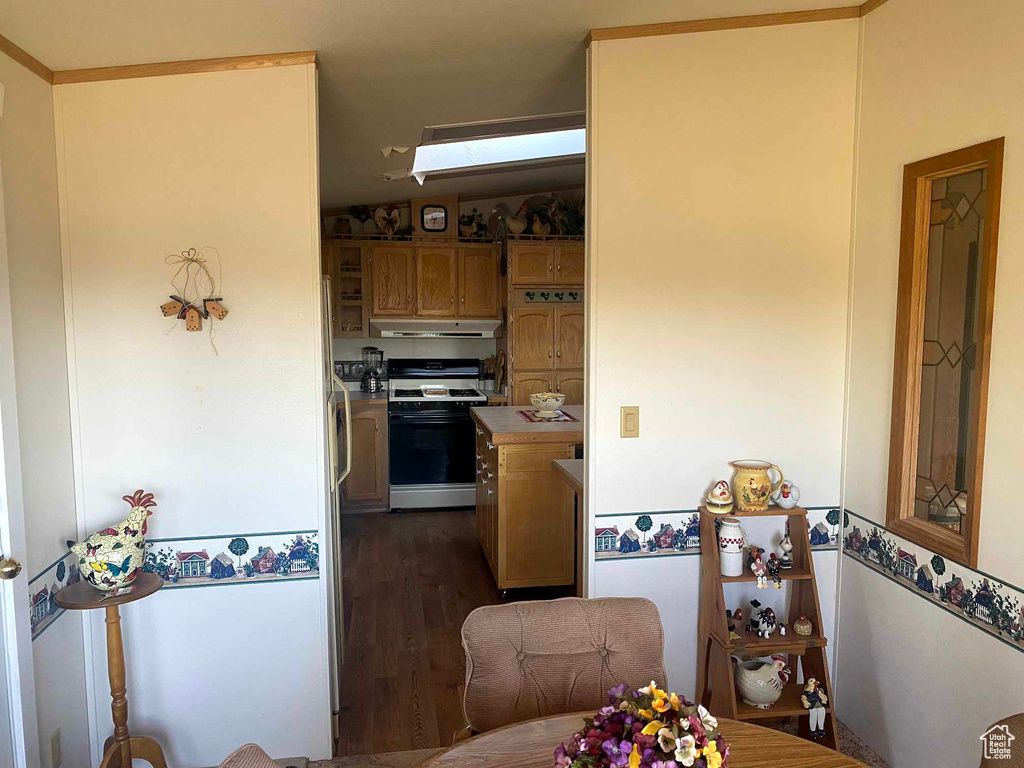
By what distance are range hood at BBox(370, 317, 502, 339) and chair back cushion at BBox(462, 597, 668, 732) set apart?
4.29m

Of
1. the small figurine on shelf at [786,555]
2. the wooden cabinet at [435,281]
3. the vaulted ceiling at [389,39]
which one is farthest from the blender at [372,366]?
the small figurine on shelf at [786,555]

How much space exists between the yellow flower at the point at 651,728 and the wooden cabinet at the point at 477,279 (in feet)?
16.4

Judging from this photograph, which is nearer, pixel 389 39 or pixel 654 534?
pixel 389 39

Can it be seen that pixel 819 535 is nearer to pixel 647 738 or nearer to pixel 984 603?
pixel 984 603

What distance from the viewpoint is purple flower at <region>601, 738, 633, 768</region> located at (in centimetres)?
101

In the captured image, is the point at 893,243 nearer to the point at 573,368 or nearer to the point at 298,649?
the point at 298,649

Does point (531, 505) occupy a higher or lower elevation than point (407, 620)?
higher

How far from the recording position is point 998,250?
193 centimetres

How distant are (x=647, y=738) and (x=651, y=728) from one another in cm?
2

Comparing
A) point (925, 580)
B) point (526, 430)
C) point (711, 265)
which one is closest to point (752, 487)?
point (925, 580)

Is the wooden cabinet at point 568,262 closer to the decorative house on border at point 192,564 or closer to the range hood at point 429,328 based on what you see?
the range hood at point 429,328

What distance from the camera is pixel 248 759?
3.90ft

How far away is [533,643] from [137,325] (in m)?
1.66

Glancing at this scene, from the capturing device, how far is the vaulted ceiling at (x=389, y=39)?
1.96m
